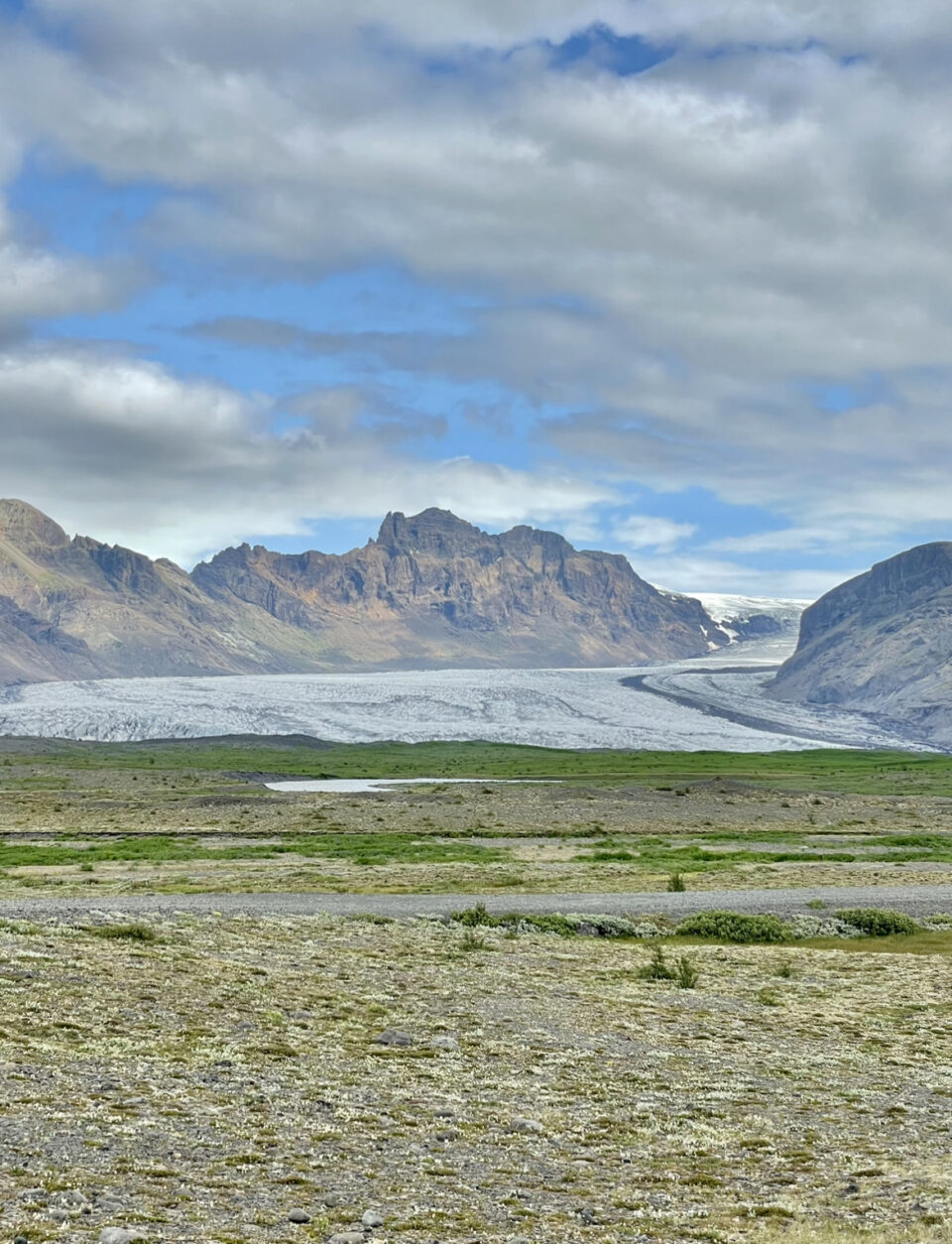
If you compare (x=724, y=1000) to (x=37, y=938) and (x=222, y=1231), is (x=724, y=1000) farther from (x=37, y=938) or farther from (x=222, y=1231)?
(x=222, y=1231)

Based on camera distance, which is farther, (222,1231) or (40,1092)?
(40,1092)

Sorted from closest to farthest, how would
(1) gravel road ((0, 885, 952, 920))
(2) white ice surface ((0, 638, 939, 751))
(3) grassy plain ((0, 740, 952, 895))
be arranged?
(1) gravel road ((0, 885, 952, 920)) < (3) grassy plain ((0, 740, 952, 895)) < (2) white ice surface ((0, 638, 939, 751))

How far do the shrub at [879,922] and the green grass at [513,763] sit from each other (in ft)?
210

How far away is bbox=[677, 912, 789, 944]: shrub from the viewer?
35281mm

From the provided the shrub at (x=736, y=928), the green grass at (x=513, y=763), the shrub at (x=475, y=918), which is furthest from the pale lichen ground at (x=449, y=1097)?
the green grass at (x=513, y=763)

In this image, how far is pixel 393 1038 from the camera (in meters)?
19.3

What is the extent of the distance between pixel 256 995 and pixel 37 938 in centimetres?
579

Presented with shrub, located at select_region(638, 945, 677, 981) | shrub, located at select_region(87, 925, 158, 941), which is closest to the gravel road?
shrub, located at select_region(87, 925, 158, 941)

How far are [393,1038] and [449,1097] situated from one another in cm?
338

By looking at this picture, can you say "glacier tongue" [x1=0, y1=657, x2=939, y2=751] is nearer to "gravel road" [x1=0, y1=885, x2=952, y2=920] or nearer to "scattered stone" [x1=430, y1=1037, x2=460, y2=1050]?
"gravel road" [x1=0, y1=885, x2=952, y2=920]

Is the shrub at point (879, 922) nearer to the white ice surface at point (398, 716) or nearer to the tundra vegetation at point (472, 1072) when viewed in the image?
the tundra vegetation at point (472, 1072)

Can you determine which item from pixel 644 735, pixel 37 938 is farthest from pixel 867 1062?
pixel 644 735

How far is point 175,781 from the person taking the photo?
352ft

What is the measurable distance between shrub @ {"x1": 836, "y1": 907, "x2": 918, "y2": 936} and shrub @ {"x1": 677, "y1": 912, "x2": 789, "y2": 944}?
8.84 ft
